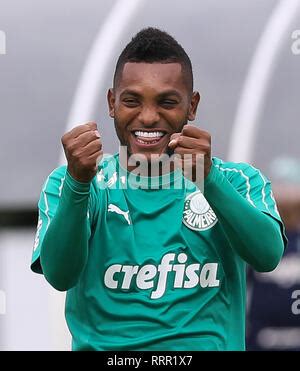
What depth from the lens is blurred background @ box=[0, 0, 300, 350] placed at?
11.9ft

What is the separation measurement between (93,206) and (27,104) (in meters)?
1.80

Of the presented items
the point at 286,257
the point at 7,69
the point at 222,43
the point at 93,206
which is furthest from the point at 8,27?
the point at 93,206

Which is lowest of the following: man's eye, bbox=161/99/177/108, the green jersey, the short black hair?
the green jersey

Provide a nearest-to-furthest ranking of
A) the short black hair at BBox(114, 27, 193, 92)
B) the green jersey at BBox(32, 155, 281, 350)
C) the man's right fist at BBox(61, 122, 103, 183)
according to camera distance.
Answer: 1. the man's right fist at BBox(61, 122, 103, 183)
2. the green jersey at BBox(32, 155, 281, 350)
3. the short black hair at BBox(114, 27, 193, 92)

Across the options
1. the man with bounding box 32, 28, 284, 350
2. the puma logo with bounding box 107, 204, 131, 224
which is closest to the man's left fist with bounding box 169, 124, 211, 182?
the man with bounding box 32, 28, 284, 350

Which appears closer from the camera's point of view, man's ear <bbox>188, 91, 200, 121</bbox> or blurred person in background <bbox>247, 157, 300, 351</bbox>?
man's ear <bbox>188, 91, 200, 121</bbox>

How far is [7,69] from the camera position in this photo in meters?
3.70

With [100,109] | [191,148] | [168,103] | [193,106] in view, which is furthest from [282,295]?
[191,148]

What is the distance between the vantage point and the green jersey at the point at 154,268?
1922mm

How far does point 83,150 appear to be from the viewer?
181 centimetres
